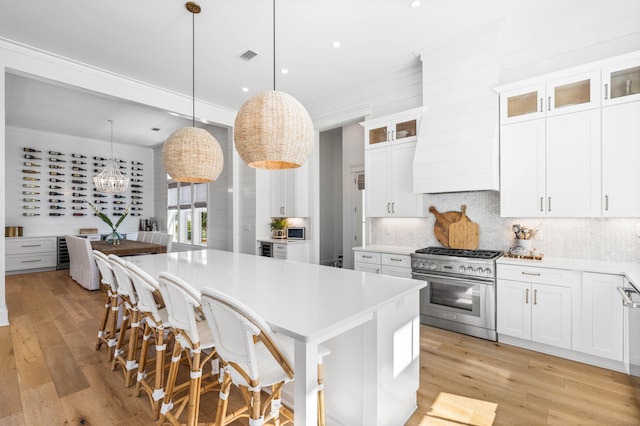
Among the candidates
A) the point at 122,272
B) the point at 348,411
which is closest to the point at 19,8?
the point at 122,272

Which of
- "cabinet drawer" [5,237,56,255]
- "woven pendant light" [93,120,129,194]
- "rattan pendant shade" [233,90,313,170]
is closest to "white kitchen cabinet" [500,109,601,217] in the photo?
"rattan pendant shade" [233,90,313,170]

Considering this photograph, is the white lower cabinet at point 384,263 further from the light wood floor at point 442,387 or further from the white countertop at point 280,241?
the white countertop at point 280,241

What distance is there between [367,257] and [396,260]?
1.36 feet

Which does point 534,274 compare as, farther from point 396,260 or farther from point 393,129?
point 393,129

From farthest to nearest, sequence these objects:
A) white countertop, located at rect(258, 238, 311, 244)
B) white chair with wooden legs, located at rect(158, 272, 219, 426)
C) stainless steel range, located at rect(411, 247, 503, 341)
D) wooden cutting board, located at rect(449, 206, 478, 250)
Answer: white countertop, located at rect(258, 238, 311, 244), wooden cutting board, located at rect(449, 206, 478, 250), stainless steel range, located at rect(411, 247, 503, 341), white chair with wooden legs, located at rect(158, 272, 219, 426)

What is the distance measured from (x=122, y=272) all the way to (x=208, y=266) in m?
0.64

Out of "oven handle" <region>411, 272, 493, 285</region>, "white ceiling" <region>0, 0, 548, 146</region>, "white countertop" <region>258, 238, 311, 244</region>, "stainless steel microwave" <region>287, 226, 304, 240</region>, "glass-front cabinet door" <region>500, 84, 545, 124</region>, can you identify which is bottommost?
"oven handle" <region>411, 272, 493, 285</region>

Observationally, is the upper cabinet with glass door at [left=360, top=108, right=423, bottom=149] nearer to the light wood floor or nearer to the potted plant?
the potted plant

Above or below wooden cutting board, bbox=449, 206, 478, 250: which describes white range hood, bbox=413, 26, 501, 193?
above

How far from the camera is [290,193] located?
222 inches

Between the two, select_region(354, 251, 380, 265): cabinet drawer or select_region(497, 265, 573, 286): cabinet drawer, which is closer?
select_region(497, 265, 573, 286): cabinet drawer

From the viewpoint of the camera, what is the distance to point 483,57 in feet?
10.8

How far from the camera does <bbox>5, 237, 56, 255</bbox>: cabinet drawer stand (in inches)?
250

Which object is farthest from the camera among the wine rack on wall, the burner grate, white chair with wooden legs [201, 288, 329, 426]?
the wine rack on wall
